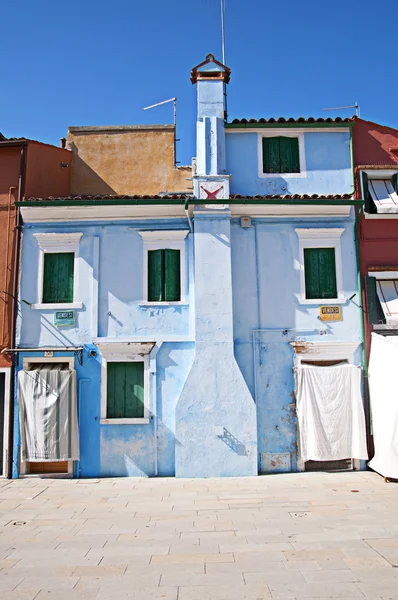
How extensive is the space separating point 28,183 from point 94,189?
14.0ft

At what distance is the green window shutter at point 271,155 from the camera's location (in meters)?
12.9

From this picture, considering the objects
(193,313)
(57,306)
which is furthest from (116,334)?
(193,313)

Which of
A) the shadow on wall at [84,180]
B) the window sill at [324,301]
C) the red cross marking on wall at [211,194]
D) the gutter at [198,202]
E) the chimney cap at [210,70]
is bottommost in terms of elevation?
the window sill at [324,301]

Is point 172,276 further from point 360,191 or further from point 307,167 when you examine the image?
point 360,191

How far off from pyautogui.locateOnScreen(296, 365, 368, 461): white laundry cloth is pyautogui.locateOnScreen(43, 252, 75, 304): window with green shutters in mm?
5956

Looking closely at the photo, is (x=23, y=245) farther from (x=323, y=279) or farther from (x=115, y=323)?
(x=323, y=279)

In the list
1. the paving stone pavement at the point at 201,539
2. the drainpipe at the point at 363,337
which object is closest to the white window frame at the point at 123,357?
the paving stone pavement at the point at 201,539

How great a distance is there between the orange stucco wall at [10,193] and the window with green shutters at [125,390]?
8.57ft

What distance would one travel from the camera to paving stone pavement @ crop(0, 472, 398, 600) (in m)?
5.75

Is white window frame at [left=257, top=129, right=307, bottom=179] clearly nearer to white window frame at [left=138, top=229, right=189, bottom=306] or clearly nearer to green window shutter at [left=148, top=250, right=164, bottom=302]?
white window frame at [left=138, top=229, right=189, bottom=306]

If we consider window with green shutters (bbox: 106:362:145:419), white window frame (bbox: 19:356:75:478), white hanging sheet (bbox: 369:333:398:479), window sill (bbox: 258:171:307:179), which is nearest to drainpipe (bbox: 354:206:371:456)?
white hanging sheet (bbox: 369:333:398:479)

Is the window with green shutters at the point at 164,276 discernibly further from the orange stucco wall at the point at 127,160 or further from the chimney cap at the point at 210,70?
the orange stucco wall at the point at 127,160

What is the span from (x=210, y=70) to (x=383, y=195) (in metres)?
5.59

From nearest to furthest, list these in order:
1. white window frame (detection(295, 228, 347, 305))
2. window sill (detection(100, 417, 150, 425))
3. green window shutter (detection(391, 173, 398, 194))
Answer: window sill (detection(100, 417, 150, 425)), white window frame (detection(295, 228, 347, 305)), green window shutter (detection(391, 173, 398, 194))
